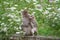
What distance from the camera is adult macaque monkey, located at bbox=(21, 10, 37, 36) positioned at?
5125 millimetres

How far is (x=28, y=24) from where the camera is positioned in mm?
5188

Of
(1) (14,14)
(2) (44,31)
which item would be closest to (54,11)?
(2) (44,31)

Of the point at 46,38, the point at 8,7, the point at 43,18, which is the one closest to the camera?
the point at 46,38

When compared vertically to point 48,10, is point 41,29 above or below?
below

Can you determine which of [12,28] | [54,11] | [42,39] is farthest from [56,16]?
[12,28]

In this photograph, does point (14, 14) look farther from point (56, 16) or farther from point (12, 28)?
point (56, 16)

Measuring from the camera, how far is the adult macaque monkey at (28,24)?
16.8 feet

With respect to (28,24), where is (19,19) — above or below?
above

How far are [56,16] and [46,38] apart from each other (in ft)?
1.90

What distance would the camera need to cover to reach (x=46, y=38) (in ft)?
16.8

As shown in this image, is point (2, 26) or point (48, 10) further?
point (48, 10)

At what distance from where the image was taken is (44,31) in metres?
5.65

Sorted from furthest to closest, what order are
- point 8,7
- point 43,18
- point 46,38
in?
point 43,18
point 8,7
point 46,38

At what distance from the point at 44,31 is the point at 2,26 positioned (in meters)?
1.01
